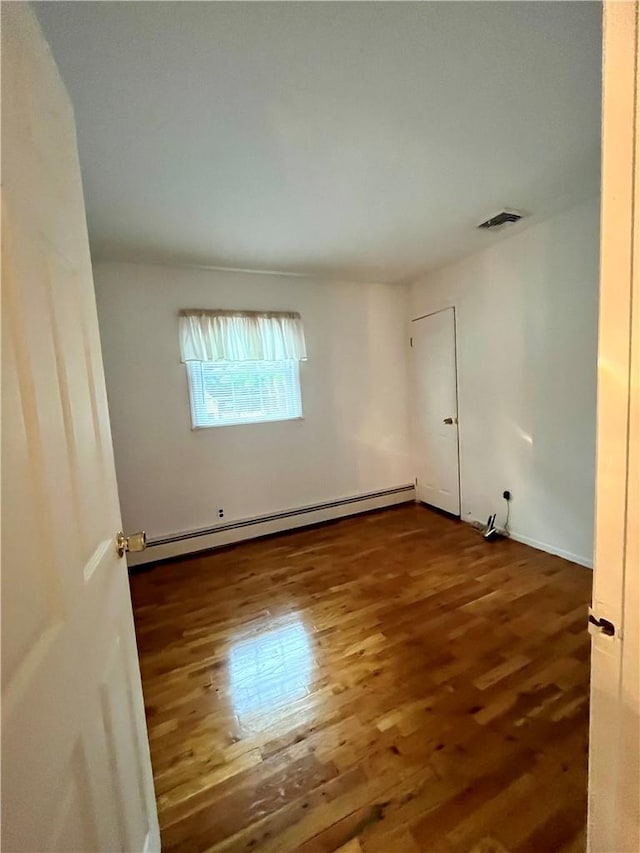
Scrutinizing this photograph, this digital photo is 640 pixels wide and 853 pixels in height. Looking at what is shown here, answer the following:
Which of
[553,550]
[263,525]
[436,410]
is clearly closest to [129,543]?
[263,525]

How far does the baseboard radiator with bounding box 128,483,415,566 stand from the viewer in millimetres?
3193

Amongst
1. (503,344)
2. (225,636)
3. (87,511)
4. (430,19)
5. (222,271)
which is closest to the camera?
(87,511)

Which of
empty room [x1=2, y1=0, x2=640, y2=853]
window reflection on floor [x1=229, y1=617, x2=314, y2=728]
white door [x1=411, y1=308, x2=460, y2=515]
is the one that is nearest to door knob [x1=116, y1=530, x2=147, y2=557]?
empty room [x1=2, y1=0, x2=640, y2=853]

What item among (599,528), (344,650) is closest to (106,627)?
(599,528)

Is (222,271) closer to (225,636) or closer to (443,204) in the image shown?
(443,204)

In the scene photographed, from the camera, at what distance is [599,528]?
66cm

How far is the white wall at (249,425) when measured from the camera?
306cm

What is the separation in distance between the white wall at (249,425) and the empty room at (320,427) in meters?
0.03

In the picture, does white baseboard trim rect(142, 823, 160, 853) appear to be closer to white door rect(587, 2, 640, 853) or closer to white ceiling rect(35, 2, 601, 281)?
white door rect(587, 2, 640, 853)

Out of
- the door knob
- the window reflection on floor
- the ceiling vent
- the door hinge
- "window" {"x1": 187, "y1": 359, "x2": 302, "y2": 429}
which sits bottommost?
the window reflection on floor

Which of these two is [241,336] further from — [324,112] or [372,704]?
[372,704]

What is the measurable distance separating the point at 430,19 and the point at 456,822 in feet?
8.03

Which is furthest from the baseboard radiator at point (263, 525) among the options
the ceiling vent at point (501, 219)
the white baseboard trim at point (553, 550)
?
the ceiling vent at point (501, 219)

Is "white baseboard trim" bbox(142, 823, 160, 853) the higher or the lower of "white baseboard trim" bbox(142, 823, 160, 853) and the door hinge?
the lower
